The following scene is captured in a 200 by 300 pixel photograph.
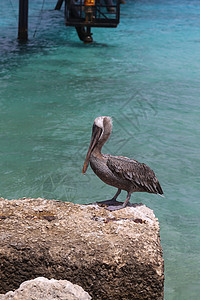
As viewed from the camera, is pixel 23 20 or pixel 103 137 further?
pixel 23 20

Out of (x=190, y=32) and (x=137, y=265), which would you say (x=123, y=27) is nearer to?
(x=190, y=32)

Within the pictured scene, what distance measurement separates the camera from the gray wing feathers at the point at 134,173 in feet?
13.0

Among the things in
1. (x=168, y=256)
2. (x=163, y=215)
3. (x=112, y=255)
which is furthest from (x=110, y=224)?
(x=163, y=215)

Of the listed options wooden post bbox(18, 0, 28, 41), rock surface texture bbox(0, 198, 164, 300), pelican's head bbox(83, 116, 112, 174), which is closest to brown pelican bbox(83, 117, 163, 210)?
pelican's head bbox(83, 116, 112, 174)

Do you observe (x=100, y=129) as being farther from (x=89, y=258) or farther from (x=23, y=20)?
(x=23, y=20)

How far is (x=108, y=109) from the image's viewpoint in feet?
30.6

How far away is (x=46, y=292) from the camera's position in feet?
9.93

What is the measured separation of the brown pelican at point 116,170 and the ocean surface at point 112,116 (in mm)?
1139

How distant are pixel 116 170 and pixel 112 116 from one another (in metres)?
5.07

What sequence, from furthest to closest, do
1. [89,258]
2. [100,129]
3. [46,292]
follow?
[100,129]
[89,258]
[46,292]

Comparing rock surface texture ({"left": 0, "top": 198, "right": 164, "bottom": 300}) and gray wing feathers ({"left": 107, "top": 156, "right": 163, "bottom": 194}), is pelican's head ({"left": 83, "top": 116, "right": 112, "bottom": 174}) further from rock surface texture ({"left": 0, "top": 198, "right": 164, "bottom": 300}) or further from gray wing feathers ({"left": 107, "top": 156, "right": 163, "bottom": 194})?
rock surface texture ({"left": 0, "top": 198, "right": 164, "bottom": 300})

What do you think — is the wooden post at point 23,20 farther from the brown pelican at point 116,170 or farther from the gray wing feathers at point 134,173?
the gray wing feathers at point 134,173

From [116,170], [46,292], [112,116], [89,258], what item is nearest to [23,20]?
[112,116]

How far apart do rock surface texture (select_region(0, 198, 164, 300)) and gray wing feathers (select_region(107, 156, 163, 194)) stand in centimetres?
46
